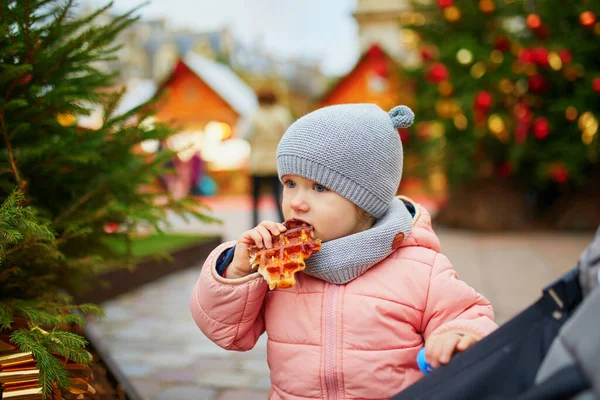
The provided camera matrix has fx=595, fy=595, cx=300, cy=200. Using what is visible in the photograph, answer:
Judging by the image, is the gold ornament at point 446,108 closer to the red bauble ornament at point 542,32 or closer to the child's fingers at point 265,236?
the red bauble ornament at point 542,32

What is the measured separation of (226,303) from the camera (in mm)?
1623

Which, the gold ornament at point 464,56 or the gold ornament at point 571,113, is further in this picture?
the gold ornament at point 464,56

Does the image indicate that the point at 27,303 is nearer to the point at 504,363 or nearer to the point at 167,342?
the point at 504,363

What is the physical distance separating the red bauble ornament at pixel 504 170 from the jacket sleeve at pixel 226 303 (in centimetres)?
629

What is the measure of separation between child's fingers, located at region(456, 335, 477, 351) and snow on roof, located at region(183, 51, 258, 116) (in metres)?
15.0

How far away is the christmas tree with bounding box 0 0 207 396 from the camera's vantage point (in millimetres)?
1621

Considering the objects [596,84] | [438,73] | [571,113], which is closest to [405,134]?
[438,73]

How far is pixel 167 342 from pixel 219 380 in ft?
2.55

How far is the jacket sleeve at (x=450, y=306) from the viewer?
1528mm

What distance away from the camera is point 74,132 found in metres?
2.14

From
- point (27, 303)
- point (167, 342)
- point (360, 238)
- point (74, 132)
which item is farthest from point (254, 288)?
point (167, 342)

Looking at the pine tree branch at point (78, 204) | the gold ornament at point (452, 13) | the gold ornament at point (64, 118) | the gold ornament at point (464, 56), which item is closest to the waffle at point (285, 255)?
the pine tree branch at point (78, 204)

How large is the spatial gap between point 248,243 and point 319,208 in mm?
218

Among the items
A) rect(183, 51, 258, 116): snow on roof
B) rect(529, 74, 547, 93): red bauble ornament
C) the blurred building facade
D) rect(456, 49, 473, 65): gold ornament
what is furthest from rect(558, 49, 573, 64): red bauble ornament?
rect(183, 51, 258, 116): snow on roof
